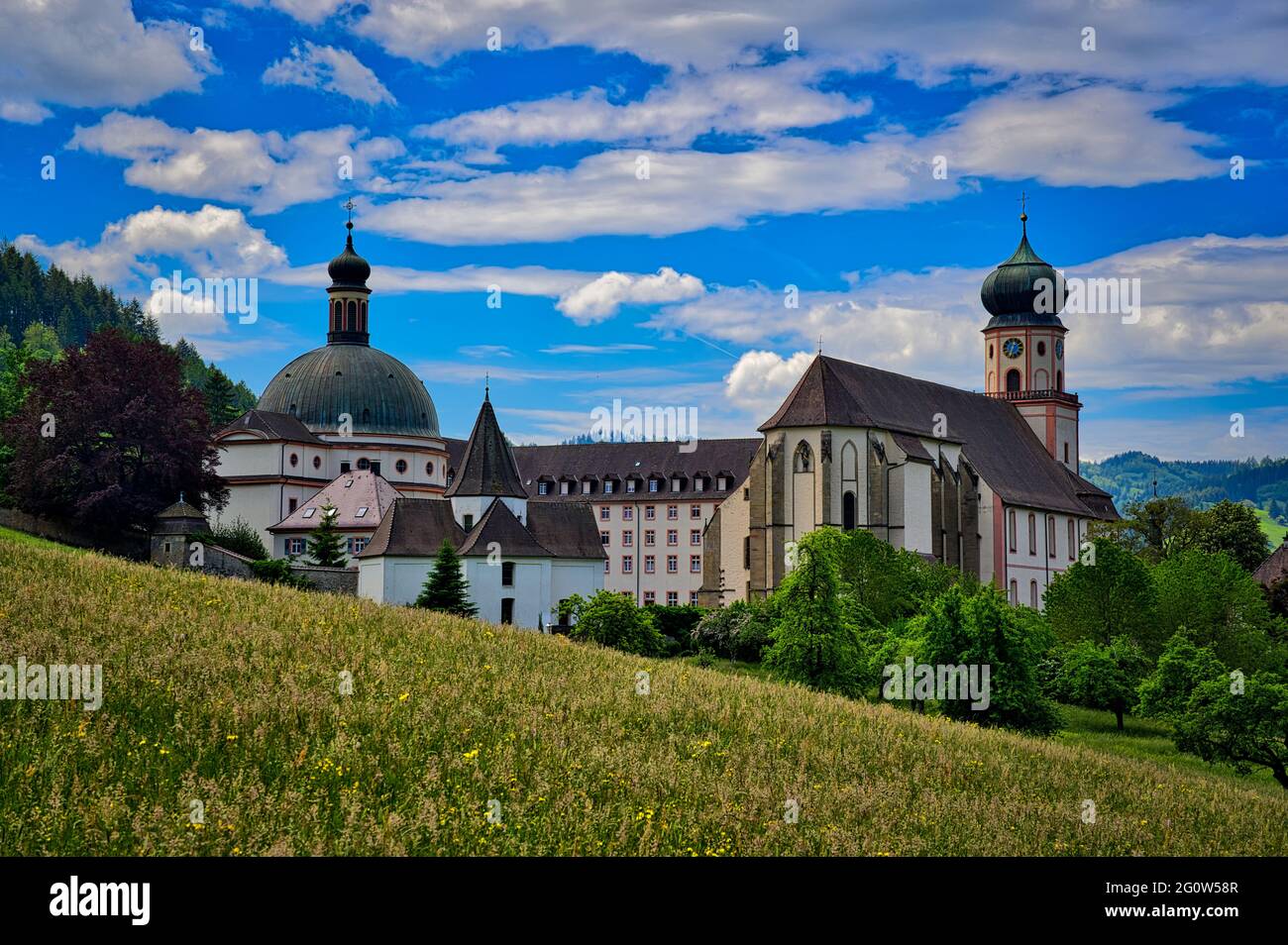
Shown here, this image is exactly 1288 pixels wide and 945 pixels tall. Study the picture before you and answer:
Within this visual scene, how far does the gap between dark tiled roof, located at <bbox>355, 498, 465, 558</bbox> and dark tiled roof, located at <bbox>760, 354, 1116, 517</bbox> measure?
20934 mm

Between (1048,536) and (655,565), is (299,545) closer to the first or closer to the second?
(655,565)

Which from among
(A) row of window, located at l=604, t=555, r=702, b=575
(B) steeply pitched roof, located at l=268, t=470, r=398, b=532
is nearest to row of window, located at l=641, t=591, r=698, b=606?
(A) row of window, located at l=604, t=555, r=702, b=575

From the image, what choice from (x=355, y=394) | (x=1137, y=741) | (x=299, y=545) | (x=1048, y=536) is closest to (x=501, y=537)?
(x=299, y=545)

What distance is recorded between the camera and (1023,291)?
111812mm

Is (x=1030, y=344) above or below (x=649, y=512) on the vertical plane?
above

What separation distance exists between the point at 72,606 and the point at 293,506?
72.1 metres

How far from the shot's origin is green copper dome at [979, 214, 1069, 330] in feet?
366

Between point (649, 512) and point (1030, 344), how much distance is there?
1276 inches

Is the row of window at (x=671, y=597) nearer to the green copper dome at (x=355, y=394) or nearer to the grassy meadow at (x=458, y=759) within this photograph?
the green copper dome at (x=355, y=394)

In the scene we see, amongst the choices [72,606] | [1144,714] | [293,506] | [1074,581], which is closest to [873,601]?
[1074,581]

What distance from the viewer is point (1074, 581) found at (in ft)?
215

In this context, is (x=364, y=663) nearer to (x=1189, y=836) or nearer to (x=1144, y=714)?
(x=1189, y=836)

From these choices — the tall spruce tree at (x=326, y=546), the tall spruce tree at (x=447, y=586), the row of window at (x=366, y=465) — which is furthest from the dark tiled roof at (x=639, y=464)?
the tall spruce tree at (x=447, y=586)

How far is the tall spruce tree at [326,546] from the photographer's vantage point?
75.1m
